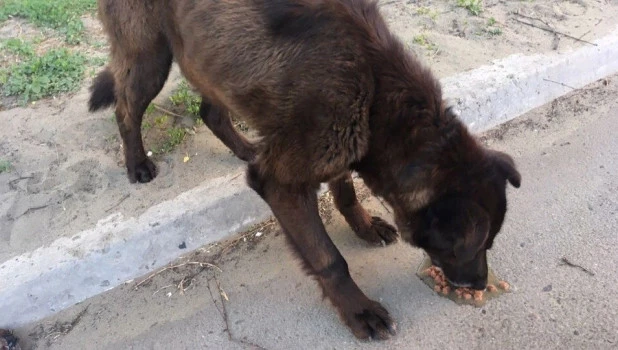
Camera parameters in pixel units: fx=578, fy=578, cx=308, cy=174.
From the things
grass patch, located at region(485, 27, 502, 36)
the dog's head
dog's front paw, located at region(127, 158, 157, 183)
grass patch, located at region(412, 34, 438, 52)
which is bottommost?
dog's front paw, located at region(127, 158, 157, 183)

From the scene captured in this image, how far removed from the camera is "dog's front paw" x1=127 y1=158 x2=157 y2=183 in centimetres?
399

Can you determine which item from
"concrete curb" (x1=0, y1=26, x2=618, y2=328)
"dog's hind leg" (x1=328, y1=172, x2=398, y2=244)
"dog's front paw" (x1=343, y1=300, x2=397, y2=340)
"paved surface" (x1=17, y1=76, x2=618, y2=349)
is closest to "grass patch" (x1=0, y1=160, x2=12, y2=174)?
"concrete curb" (x1=0, y1=26, x2=618, y2=328)

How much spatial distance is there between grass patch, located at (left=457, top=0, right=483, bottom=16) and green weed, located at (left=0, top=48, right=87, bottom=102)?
3.48 metres

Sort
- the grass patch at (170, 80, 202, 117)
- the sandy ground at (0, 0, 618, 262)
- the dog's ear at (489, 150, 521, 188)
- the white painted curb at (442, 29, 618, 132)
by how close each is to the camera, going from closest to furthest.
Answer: the dog's ear at (489, 150, 521, 188)
the sandy ground at (0, 0, 618, 262)
the white painted curb at (442, 29, 618, 132)
the grass patch at (170, 80, 202, 117)

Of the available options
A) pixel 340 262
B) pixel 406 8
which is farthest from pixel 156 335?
pixel 406 8

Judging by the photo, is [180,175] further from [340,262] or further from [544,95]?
[544,95]

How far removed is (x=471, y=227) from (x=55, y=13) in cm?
482

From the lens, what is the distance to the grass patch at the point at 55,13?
17.8ft

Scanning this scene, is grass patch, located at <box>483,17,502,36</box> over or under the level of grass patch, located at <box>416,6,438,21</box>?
over

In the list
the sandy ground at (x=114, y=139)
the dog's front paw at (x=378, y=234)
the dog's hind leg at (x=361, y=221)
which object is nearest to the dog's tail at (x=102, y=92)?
the sandy ground at (x=114, y=139)

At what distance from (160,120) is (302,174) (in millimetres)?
2080

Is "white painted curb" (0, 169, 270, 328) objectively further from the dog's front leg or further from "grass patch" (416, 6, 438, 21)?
"grass patch" (416, 6, 438, 21)

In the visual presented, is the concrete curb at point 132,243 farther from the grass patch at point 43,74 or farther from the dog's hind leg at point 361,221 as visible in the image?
the grass patch at point 43,74

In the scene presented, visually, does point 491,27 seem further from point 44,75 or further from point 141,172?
point 44,75
